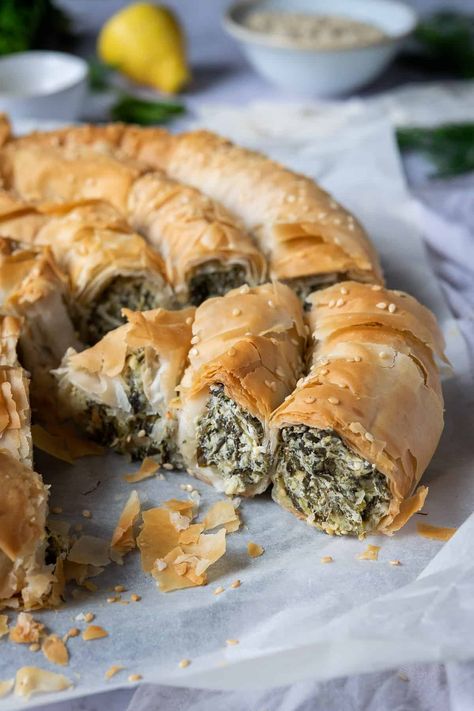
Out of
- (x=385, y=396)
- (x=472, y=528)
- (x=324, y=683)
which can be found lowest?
(x=324, y=683)

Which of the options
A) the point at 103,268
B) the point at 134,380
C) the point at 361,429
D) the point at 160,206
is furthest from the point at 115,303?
the point at 361,429

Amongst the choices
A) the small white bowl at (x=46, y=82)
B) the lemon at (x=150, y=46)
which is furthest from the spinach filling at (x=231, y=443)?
the lemon at (x=150, y=46)

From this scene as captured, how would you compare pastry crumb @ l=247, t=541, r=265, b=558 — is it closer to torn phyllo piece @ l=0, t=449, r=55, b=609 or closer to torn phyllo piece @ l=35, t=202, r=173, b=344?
torn phyllo piece @ l=0, t=449, r=55, b=609

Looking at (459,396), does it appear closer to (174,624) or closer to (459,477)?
(459,477)

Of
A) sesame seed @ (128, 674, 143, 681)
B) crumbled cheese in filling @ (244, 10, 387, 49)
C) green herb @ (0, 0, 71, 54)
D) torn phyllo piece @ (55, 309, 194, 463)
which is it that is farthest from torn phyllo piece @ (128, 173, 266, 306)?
green herb @ (0, 0, 71, 54)

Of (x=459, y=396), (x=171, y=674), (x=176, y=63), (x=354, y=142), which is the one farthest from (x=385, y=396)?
(x=176, y=63)
